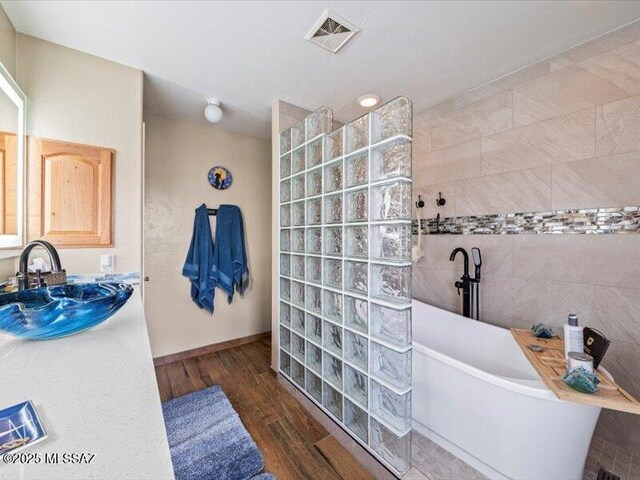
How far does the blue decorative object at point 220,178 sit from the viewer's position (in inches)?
106

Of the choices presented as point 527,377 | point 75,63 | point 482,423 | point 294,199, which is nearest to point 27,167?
point 75,63

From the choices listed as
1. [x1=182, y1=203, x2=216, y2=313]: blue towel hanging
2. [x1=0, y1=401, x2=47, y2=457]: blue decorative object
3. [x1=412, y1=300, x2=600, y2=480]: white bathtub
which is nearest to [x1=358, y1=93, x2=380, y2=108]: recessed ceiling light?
[x1=182, y1=203, x2=216, y2=313]: blue towel hanging

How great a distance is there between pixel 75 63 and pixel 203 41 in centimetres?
79

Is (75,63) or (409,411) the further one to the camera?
(75,63)

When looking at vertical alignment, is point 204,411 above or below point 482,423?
below

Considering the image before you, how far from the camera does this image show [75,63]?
1.57 metres

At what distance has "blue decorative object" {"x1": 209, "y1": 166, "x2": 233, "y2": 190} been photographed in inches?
106

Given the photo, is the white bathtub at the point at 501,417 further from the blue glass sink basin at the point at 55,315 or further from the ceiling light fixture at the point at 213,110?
the ceiling light fixture at the point at 213,110

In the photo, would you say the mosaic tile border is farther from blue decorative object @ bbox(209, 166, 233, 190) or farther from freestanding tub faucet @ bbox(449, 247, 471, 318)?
blue decorative object @ bbox(209, 166, 233, 190)

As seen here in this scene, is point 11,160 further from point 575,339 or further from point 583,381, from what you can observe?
point 575,339

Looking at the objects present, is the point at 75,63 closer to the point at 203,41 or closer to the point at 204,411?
the point at 203,41

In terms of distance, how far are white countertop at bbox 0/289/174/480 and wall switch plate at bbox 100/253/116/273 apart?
0.90 meters

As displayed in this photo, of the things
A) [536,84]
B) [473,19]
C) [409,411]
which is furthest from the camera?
[536,84]

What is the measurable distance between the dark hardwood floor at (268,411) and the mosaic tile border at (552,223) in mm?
1713
